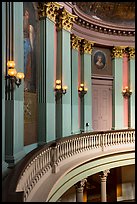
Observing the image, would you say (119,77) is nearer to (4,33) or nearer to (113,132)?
(113,132)

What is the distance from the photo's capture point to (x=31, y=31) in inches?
316

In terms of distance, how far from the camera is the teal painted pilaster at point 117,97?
16.2 metres

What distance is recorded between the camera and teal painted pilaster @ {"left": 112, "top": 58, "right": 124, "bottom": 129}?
16203 millimetres

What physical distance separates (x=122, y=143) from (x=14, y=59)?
669 centimetres

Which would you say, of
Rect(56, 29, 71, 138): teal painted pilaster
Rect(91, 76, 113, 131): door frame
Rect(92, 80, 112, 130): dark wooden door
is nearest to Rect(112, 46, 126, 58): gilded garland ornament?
Rect(91, 76, 113, 131): door frame

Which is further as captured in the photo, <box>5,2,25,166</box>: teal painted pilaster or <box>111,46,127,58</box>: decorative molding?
<box>111,46,127,58</box>: decorative molding

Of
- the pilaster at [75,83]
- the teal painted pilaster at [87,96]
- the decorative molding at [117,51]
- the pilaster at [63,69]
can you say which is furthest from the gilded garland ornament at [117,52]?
the pilaster at [63,69]

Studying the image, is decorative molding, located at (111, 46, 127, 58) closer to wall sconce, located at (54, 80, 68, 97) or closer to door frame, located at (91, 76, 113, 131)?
door frame, located at (91, 76, 113, 131)

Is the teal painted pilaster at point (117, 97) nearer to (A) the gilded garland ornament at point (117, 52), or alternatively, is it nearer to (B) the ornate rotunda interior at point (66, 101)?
(B) the ornate rotunda interior at point (66, 101)

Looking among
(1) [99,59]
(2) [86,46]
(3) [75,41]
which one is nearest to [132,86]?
(1) [99,59]

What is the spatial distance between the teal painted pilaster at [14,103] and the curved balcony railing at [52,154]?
808mm

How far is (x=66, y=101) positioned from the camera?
418 inches

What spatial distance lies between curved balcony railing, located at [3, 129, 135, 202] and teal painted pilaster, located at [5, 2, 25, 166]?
0.81 metres

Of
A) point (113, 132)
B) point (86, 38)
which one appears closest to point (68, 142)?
point (113, 132)
